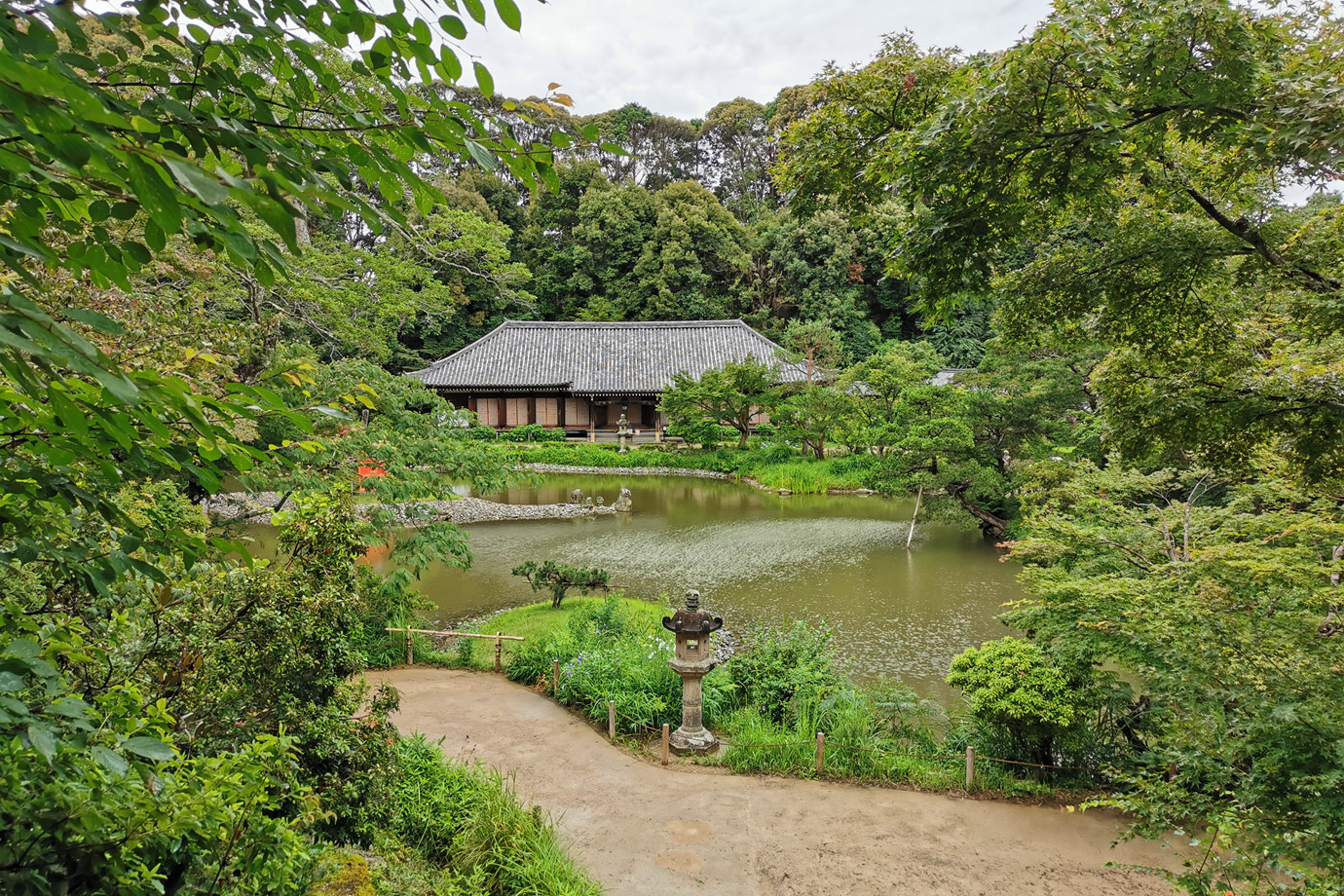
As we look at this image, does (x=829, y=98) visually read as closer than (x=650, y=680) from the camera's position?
Yes

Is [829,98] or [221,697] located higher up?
[829,98]

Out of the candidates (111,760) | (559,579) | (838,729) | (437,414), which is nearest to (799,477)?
(559,579)

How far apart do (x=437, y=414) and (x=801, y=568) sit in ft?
22.8

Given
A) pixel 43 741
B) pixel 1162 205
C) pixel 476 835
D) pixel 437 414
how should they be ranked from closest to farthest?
pixel 43 741, pixel 1162 205, pixel 476 835, pixel 437 414

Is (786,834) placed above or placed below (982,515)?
below

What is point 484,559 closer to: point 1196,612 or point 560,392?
point 1196,612

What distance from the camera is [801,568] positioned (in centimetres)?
1231

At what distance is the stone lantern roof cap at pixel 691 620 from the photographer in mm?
6070

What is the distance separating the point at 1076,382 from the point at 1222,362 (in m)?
10.5

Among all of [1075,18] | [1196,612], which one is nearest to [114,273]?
[1075,18]

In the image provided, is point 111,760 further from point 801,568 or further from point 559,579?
point 801,568

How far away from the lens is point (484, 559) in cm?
1294

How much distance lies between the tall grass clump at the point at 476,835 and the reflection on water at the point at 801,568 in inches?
198

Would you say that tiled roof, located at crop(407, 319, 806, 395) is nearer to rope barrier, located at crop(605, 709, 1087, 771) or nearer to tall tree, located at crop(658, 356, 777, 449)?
tall tree, located at crop(658, 356, 777, 449)
